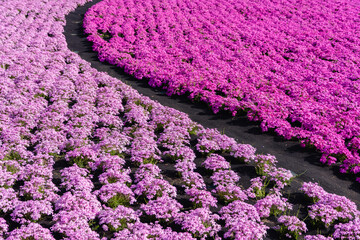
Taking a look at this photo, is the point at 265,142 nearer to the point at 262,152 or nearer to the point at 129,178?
the point at 262,152

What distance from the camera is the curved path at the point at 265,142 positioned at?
1162 centimetres

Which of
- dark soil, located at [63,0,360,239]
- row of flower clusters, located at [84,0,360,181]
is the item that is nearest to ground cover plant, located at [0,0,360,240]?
dark soil, located at [63,0,360,239]

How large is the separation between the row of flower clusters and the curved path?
426 mm

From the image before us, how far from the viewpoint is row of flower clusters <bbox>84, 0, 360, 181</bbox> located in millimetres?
15227

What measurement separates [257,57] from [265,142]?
34.5 ft

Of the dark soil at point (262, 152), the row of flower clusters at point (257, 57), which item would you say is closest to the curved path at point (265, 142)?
the dark soil at point (262, 152)

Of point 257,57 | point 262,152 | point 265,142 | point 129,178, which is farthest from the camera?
point 257,57

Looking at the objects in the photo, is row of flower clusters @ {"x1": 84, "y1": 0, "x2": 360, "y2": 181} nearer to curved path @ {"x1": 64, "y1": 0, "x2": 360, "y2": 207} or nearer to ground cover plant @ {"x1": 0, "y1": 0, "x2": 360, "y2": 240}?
curved path @ {"x1": 64, "y1": 0, "x2": 360, "y2": 207}

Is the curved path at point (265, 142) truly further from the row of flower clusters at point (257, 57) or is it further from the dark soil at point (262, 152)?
the row of flower clusters at point (257, 57)

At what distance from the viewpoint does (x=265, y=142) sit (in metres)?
14.0

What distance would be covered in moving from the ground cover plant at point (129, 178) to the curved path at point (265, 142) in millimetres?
861

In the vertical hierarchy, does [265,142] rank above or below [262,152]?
above

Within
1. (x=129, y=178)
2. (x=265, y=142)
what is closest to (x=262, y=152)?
(x=265, y=142)

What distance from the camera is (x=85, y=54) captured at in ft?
76.0
